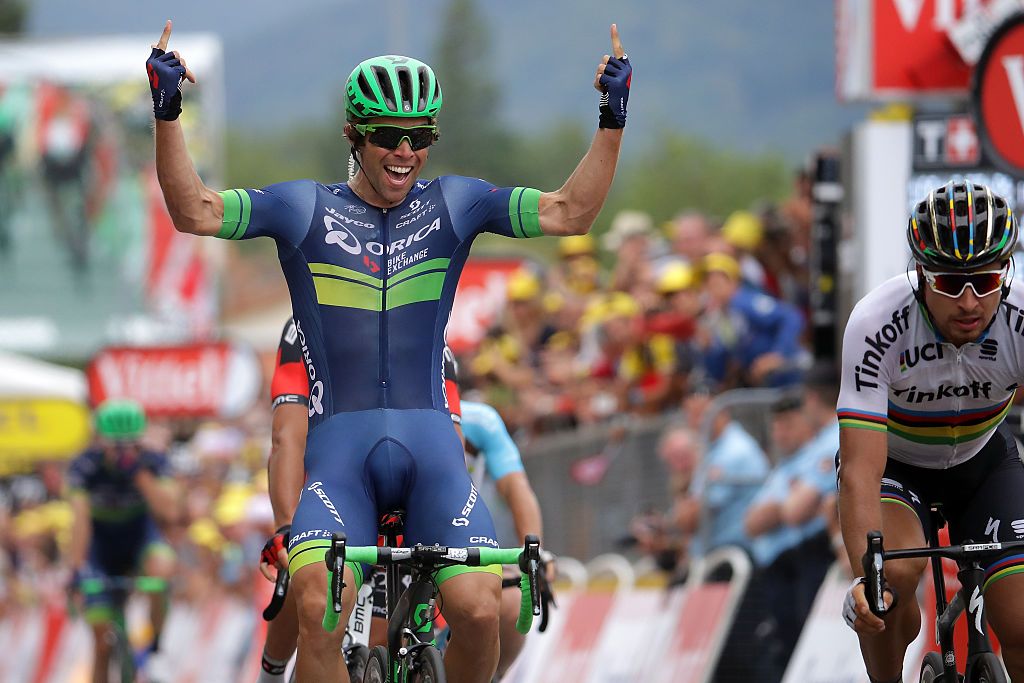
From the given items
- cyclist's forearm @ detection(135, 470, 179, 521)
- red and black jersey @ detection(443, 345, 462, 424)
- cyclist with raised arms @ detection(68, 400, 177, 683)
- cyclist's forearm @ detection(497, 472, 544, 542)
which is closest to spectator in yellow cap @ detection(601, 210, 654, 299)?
cyclist's forearm @ detection(135, 470, 179, 521)

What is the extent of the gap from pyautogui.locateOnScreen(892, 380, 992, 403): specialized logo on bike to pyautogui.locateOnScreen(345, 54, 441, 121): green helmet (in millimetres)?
2144

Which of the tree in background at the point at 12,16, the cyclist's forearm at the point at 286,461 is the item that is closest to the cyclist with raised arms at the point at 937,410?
the cyclist's forearm at the point at 286,461

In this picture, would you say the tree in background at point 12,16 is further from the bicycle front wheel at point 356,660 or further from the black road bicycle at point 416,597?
the black road bicycle at point 416,597

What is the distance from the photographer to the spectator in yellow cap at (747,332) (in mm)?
13938

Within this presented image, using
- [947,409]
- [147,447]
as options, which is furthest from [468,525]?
[147,447]

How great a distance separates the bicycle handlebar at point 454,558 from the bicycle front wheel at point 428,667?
312 millimetres

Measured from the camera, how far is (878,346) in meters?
7.43

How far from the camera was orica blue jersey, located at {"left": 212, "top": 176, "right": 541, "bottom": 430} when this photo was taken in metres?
7.45

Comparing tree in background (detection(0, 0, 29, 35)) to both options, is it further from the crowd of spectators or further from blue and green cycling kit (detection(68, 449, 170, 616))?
blue and green cycling kit (detection(68, 449, 170, 616))

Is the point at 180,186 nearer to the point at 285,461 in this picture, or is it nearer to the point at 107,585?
the point at 285,461

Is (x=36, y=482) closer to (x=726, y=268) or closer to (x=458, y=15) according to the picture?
(x=726, y=268)

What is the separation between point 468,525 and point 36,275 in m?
52.2

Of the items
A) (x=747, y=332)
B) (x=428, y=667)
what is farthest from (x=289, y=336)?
(x=747, y=332)

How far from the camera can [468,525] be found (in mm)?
7258
